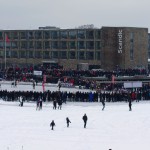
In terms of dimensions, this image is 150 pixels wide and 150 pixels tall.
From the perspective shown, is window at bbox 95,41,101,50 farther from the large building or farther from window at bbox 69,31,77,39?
window at bbox 69,31,77,39

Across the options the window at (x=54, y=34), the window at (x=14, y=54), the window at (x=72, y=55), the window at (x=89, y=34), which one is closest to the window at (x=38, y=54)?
the window at (x=54, y=34)

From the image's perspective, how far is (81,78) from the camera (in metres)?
65.9

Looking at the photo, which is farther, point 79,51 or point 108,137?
point 79,51

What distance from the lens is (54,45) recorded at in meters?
94.4

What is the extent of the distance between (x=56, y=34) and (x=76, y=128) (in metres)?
57.8

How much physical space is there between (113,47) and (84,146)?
58252 mm

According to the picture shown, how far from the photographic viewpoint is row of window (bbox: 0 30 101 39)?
297ft

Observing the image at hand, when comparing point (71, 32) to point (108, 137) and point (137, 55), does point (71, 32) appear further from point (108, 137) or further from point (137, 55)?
point (108, 137)

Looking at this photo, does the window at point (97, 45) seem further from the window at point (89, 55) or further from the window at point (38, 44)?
the window at point (38, 44)

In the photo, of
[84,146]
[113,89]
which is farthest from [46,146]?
[113,89]

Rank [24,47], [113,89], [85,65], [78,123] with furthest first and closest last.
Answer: [24,47]
[85,65]
[113,89]
[78,123]

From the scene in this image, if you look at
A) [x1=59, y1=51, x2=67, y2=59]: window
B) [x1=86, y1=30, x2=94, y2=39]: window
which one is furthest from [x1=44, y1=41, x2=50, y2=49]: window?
[x1=86, y1=30, x2=94, y2=39]: window

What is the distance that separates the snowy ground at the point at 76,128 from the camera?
32188 mm

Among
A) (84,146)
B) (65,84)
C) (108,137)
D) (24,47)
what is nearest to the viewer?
(84,146)
